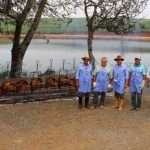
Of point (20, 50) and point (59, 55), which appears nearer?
point (20, 50)

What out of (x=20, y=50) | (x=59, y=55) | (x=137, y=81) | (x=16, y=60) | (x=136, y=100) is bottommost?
(x=59, y=55)

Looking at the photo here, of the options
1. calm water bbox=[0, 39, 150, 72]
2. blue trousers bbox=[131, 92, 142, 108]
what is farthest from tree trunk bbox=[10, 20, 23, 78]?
calm water bbox=[0, 39, 150, 72]

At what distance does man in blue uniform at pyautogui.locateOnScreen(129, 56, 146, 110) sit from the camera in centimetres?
1403

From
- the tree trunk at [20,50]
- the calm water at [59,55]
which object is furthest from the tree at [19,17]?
the calm water at [59,55]

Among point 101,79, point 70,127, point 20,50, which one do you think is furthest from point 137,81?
point 20,50

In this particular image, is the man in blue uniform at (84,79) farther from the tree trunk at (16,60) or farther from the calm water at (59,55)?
the calm water at (59,55)

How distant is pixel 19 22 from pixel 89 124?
9296mm

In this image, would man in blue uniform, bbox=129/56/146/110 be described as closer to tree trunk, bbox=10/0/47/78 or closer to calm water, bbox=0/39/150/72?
tree trunk, bbox=10/0/47/78

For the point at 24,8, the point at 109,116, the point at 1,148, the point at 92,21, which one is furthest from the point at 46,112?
the point at 92,21

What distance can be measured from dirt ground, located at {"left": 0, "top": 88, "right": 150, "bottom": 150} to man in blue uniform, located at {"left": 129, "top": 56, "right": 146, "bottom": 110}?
0.90 ft

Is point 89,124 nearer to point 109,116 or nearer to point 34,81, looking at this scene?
point 109,116

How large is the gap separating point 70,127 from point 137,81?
3267mm

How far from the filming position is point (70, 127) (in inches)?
455

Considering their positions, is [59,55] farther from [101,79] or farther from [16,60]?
[101,79]
